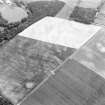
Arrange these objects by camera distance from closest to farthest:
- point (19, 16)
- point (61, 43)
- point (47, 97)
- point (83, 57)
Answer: point (47, 97), point (83, 57), point (61, 43), point (19, 16)

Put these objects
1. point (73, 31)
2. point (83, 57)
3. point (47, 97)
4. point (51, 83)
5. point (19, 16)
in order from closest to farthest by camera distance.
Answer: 1. point (47, 97)
2. point (51, 83)
3. point (83, 57)
4. point (73, 31)
5. point (19, 16)

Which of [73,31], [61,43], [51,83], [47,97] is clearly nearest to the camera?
[47,97]

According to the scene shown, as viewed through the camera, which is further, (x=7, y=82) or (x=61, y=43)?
(x=61, y=43)

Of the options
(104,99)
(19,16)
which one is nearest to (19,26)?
(19,16)

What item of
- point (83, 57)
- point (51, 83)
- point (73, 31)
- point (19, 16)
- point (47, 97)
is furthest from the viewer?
point (19, 16)

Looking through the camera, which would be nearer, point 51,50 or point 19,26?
point 51,50

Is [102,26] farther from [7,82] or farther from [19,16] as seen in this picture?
[7,82]

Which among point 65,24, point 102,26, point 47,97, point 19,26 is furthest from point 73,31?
point 47,97

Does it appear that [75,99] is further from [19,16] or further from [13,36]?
[19,16]
